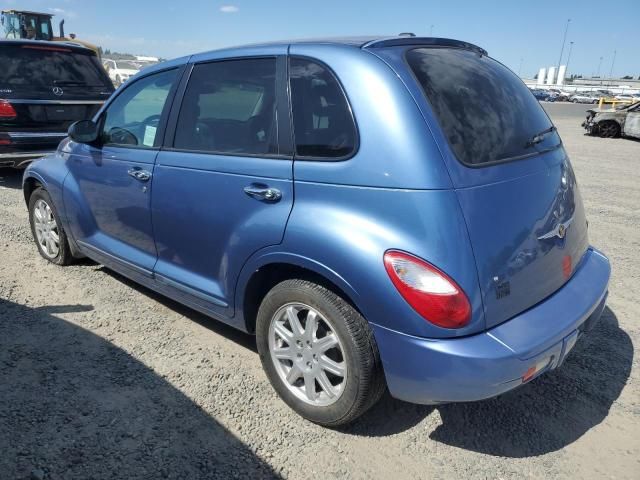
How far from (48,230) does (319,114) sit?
323 cm

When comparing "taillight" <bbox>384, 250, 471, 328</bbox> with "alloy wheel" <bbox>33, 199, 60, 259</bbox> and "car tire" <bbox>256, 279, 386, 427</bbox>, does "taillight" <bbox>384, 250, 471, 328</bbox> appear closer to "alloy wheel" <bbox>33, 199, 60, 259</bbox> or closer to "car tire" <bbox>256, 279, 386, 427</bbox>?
"car tire" <bbox>256, 279, 386, 427</bbox>

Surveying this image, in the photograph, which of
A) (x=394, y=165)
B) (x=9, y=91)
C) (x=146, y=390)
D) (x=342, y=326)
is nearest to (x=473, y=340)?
(x=342, y=326)

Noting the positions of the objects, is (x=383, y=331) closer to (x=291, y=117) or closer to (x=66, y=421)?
(x=291, y=117)

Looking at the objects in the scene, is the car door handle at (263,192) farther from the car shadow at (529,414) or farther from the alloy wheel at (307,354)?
the car shadow at (529,414)

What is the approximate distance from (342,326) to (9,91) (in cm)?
632

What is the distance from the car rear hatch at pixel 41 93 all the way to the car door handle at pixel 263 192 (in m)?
5.51

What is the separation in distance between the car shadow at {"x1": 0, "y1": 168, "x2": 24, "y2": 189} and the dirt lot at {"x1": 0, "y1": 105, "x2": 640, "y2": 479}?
467 cm

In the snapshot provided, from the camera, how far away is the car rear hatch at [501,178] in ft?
7.03

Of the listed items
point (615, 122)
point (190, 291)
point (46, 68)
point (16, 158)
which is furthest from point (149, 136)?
point (615, 122)

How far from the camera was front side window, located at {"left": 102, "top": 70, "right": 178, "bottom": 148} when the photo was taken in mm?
3344

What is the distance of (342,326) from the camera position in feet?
7.50

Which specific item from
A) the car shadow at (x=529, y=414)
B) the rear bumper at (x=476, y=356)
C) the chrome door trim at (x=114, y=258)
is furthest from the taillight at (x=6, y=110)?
the rear bumper at (x=476, y=356)

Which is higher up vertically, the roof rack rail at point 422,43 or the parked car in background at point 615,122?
the roof rack rail at point 422,43

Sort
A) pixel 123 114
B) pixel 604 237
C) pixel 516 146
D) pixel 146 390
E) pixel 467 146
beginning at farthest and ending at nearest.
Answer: pixel 604 237, pixel 123 114, pixel 146 390, pixel 516 146, pixel 467 146
